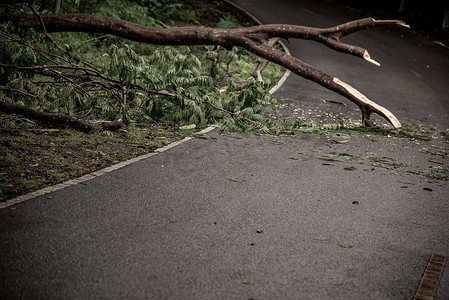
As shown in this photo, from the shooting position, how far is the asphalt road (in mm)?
3477

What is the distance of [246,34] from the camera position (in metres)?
8.17

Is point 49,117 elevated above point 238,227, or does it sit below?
below

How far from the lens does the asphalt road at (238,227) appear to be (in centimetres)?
348

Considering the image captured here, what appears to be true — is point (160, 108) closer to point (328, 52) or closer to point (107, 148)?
point (107, 148)

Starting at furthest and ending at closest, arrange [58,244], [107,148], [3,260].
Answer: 1. [107,148]
2. [58,244]
3. [3,260]

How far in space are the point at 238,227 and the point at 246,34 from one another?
4684 mm

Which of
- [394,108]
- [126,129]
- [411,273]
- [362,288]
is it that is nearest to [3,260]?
[362,288]

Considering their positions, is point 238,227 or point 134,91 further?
point 134,91

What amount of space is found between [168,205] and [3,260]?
174 cm

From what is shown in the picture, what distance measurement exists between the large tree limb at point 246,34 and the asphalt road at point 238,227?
119cm

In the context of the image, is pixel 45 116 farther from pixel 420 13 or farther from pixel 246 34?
pixel 420 13

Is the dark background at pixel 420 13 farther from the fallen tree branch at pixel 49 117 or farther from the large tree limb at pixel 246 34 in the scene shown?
the fallen tree branch at pixel 49 117

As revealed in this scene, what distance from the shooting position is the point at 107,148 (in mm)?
6320

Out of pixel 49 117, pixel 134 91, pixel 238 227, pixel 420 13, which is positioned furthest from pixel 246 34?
pixel 420 13
